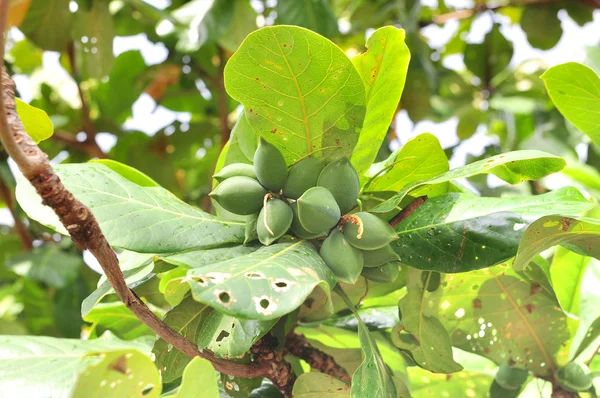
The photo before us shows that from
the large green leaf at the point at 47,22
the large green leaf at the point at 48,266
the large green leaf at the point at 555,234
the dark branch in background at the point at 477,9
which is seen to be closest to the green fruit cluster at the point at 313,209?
the large green leaf at the point at 555,234

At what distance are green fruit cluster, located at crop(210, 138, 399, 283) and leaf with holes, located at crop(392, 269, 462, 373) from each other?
0.09 metres

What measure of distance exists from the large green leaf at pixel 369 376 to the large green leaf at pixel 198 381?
5.2 inches

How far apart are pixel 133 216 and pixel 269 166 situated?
16cm

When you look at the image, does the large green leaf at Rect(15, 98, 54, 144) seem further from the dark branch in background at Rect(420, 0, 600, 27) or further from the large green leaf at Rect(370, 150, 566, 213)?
the dark branch in background at Rect(420, 0, 600, 27)

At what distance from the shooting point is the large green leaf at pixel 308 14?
1.61m

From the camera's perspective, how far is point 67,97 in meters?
2.37

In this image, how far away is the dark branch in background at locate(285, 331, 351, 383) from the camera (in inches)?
32.4

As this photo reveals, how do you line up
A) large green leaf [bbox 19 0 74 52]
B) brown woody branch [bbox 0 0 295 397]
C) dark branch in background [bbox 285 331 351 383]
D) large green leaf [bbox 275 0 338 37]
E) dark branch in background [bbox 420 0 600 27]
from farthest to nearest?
dark branch in background [bbox 420 0 600 27]
large green leaf [bbox 19 0 74 52]
large green leaf [bbox 275 0 338 37]
dark branch in background [bbox 285 331 351 383]
brown woody branch [bbox 0 0 295 397]

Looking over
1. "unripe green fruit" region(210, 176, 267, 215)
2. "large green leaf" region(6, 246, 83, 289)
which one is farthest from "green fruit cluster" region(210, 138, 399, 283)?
"large green leaf" region(6, 246, 83, 289)

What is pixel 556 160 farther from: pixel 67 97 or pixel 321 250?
pixel 67 97

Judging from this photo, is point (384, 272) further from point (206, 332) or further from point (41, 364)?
point (41, 364)

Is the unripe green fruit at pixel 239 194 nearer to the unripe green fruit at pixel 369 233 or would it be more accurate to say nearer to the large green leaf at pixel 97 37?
the unripe green fruit at pixel 369 233

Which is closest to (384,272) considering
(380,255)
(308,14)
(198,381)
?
(380,255)

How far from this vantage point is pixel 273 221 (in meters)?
0.64
